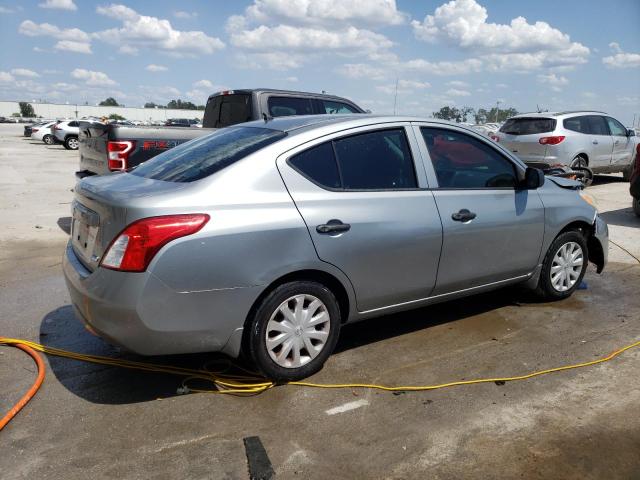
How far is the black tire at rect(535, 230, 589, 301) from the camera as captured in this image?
5.01 meters

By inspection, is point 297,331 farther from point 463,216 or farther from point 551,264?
point 551,264

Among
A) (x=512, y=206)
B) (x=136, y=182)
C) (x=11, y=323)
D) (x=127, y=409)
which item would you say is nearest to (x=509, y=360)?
(x=512, y=206)

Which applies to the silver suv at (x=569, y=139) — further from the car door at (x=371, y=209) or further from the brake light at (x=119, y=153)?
the car door at (x=371, y=209)

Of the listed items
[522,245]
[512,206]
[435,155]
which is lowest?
[522,245]

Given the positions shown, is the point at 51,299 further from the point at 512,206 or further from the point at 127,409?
the point at 512,206

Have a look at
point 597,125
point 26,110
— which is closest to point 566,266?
point 597,125

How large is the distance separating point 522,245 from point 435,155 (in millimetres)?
1168

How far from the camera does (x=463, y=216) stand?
13.7 ft

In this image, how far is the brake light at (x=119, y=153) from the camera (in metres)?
6.85

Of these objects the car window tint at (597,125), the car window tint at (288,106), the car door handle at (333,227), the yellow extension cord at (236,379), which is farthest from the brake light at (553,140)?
the car door handle at (333,227)

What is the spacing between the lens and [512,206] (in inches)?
179

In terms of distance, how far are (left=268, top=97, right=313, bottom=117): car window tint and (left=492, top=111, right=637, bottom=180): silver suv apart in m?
6.32

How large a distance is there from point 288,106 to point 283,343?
548cm

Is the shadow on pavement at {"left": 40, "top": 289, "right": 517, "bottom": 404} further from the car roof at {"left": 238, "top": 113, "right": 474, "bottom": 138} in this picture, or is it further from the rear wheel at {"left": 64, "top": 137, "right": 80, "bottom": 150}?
the rear wheel at {"left": 64, "top": 137, "right": 80, "bottom": 150}
